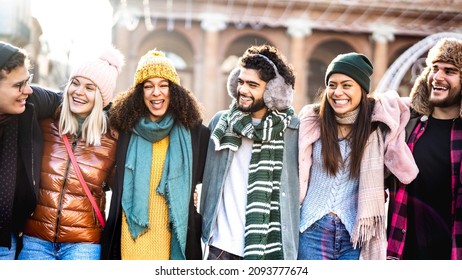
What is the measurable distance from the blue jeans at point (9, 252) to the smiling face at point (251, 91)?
129cm

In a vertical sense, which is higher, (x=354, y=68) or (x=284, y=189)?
(x=354, y=68)

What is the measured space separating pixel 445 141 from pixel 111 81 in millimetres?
1741

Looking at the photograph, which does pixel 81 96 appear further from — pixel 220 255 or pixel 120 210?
pixel 220 255

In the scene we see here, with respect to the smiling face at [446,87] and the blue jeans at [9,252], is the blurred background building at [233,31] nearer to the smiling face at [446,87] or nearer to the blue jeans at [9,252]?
the smiling face at [446,87]

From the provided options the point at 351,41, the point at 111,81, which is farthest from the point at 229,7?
the point at 111,81

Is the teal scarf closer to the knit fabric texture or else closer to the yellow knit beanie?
the yellow knit beanie

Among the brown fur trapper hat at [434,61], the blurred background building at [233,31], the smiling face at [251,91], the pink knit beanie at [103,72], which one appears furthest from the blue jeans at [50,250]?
the blurred background building at [233,31]

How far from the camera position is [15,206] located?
248 centimetres

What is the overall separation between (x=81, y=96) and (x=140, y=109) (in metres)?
0.30

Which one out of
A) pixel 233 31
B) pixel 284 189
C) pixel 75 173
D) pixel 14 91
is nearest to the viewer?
pixel 14 91

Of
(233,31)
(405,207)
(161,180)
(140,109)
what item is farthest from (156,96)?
(233,31)

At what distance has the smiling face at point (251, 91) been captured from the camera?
2.68 metres

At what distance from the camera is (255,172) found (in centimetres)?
263
